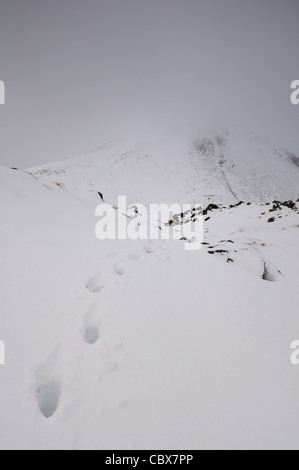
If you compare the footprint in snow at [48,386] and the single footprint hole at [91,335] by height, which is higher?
the single footprint hole at [91,335]

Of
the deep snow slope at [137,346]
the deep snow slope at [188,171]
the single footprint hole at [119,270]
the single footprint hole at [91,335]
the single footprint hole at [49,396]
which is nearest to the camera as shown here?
the deep snow slope at [137,346]

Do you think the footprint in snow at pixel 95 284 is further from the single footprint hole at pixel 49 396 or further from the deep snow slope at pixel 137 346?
the single footprint hole at pixel 49 396

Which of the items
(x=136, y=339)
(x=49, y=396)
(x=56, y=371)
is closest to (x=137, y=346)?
(x=136, y=339)

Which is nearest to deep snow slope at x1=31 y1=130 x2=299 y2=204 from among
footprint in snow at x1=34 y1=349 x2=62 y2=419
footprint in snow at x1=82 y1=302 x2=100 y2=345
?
footprint in snow at x1=82 y1=302 x2=100 y2=345

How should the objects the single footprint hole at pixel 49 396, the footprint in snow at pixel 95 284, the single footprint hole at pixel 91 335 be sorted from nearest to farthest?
the single footprint hole at pixel 49 396, the single footprint hole at pixel 91 335, the footprint in snow at pixel 95 284

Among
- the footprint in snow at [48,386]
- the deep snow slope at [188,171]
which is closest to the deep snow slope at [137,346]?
the footprint in snow at [48,386]

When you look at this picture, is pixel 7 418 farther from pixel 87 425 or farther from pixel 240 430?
pixel 240 430
